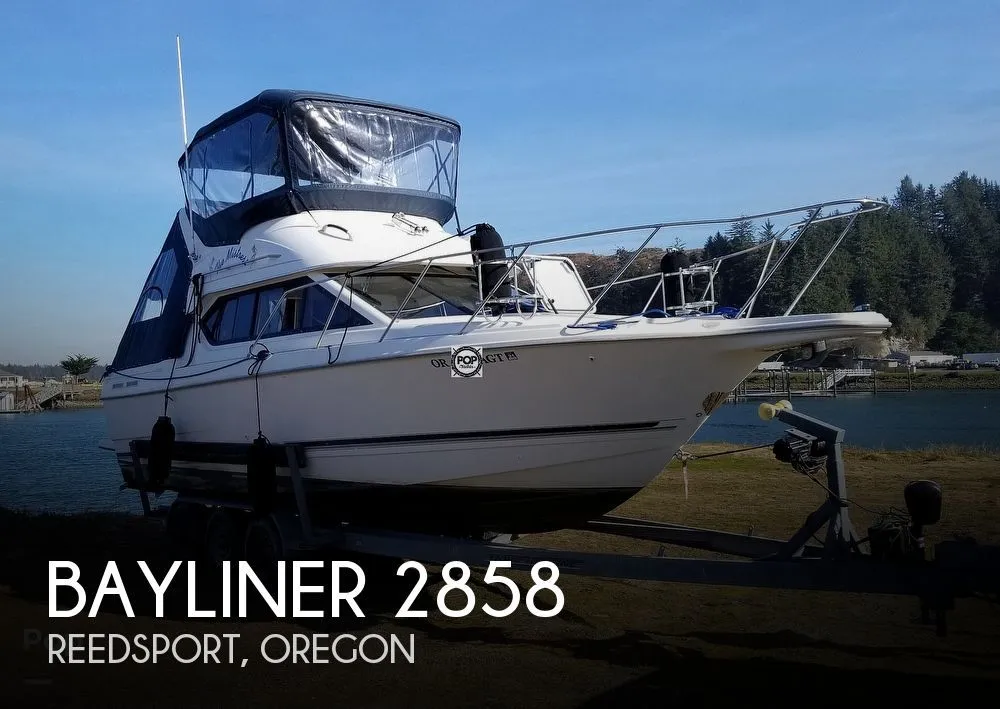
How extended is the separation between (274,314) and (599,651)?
4038 mm

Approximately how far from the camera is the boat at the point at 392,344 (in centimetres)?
596

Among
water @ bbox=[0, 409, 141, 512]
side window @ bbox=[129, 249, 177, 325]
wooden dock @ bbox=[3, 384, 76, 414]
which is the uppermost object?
side window @ bbox=[129, 249, 177, 325]

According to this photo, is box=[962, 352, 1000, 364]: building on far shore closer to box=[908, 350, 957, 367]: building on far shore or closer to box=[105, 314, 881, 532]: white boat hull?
box=[908, 350, 957, 367]: building on far shore

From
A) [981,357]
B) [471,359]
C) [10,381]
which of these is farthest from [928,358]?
[10,381]

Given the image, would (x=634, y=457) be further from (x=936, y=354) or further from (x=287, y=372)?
(x=936, y=354)

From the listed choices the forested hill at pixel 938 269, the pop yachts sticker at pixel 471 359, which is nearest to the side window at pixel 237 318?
the pop yachts sticker at pixel 471 359

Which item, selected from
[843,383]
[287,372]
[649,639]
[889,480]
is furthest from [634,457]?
[843,383]

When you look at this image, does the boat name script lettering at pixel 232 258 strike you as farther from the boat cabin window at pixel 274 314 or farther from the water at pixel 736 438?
the water at pixel 736 438

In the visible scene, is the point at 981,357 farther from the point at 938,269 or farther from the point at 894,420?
the point at 894,420

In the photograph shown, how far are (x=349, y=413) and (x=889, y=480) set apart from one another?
9.95 meters

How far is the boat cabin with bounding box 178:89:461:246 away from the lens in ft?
27.9

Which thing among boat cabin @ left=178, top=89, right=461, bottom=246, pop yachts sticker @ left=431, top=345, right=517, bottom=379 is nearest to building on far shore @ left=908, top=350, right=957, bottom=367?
boat cabin @ left=178, top=89, right=461, bottom=246

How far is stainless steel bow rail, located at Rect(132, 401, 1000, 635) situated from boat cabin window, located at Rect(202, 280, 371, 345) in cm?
111

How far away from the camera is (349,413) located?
22.4 feet
